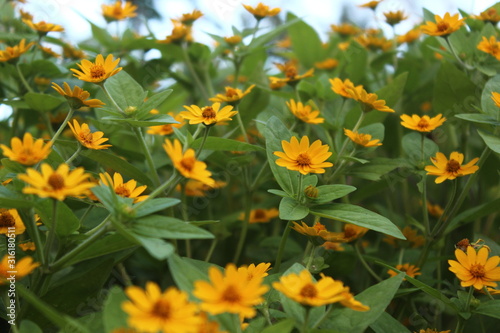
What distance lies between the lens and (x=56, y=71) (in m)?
0.96

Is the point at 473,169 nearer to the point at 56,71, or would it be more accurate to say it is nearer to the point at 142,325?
the point at 142,325

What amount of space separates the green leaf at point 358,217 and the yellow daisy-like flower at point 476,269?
0.26 feet

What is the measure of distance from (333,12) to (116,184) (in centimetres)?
156

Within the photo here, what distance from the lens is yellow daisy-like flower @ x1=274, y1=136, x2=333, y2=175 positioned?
26.7 inches

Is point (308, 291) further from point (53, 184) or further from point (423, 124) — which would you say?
point (423, 124)

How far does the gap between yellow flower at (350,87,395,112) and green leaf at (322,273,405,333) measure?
301mm

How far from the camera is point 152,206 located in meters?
0.57

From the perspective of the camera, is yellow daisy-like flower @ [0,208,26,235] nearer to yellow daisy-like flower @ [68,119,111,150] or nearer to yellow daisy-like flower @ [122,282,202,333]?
yellow daisy-like flower @ [68,119,111,150]

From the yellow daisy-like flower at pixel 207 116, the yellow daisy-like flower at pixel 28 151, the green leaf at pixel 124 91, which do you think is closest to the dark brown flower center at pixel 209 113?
the yellow daisy-like flower at pixel 207 116

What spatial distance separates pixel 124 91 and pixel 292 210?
308 millimetres

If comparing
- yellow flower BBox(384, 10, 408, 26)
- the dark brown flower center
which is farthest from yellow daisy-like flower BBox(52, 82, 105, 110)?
yellow flower BBox(384, 10, 408, 26)

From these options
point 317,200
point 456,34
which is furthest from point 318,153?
point 456,34

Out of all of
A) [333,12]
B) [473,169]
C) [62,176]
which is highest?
[62,176]

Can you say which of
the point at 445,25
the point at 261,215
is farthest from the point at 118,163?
the point at 445,25
